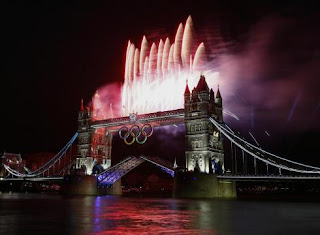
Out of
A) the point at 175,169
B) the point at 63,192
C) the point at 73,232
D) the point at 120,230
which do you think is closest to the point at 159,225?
the point at 120,230

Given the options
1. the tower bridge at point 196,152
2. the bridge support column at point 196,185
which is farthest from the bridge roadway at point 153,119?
the bridge support column at point 196,185

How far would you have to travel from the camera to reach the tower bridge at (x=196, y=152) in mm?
59969

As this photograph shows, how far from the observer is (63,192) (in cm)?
7919

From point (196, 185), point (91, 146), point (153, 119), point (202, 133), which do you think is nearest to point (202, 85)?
point (202, 133)

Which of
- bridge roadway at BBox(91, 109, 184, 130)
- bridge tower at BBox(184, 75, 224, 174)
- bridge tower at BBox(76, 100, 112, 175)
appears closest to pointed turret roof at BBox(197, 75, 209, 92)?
bridge tower at BBox(184, 75, 224, 174)

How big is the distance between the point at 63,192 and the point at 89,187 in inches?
262

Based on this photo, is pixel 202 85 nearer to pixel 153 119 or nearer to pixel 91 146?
pixel 153 119

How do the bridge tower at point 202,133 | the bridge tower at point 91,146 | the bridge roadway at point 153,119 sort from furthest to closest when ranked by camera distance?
the bridge tower at point 91,146 → the bridge roadway at point 153,119 → the bridge tower at point 202,133

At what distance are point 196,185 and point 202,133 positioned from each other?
34.2 ft

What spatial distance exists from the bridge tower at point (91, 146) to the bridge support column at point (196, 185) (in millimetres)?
26764

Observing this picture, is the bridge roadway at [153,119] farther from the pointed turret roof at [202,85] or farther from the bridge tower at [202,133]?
the pointed turret roof at [202,85]

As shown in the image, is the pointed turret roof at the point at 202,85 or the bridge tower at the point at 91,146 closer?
the pointed turret roof at the point at 202,85

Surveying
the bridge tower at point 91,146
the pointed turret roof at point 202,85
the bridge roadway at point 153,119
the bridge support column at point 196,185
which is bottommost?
the bridge support column at point 196,185

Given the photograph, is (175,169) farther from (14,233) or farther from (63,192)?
(14,233)
